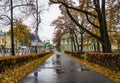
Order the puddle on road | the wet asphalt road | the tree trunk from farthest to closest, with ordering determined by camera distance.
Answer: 1. the tree trunk
2. the puddle on road
3. the wet asphalt road

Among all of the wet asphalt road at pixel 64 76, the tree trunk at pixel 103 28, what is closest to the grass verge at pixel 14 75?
the wet asphalt road at pixel 64 76

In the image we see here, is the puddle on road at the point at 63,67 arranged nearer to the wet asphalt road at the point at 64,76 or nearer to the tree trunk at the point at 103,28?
the wet asphalt road at the point at 64,76

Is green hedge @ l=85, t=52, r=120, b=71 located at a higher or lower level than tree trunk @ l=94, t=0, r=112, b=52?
lower

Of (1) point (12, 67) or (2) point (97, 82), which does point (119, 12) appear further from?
(2) point (97, 82)

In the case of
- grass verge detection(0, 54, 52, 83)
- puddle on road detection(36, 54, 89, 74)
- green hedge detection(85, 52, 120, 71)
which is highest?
green hedge detection(85, 52, 120, 71)

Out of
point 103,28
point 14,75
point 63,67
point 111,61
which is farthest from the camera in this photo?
point 103,28

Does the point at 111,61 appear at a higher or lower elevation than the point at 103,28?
lower

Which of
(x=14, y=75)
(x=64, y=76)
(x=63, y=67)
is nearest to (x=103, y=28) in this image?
(x=63, y=67)

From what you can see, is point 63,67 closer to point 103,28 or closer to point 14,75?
point 103,28

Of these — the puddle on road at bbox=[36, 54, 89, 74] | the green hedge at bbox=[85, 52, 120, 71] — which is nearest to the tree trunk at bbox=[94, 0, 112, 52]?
the puddle on road at bbox=[36, 54, 89, 74]

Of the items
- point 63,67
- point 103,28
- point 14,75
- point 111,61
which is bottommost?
point 63,67

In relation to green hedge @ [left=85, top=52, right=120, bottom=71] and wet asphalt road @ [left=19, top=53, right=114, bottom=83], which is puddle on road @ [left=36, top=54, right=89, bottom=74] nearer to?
wet asphalt road @ [left=19, top=53, right=114, bottom=83]

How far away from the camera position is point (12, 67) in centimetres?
2177

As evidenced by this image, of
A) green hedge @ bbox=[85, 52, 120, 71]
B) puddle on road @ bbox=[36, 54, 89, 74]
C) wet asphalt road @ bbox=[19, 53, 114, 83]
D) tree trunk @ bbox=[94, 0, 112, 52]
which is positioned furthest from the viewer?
tree trunk @ bbox=[94, 0, 112, 52]
